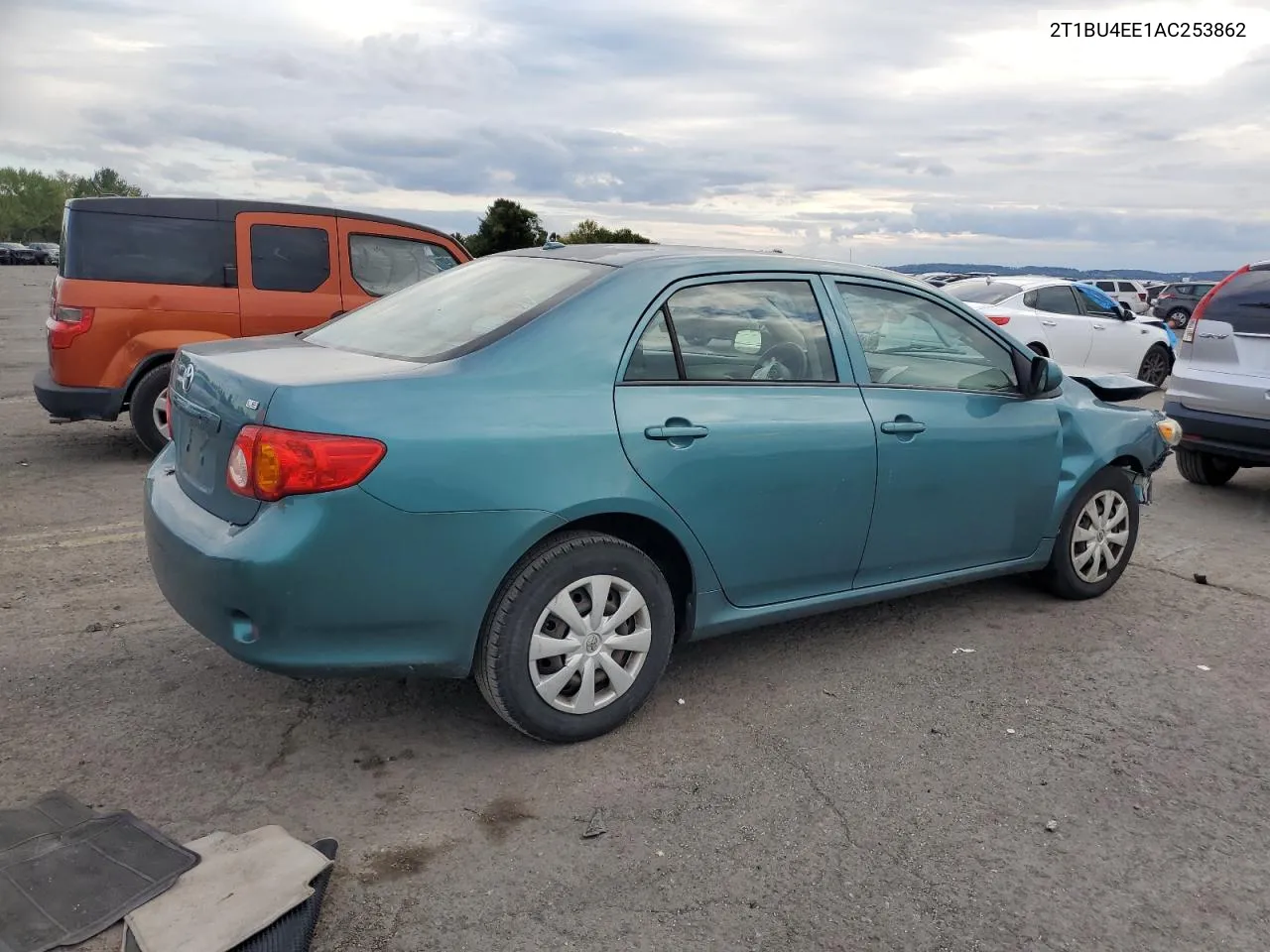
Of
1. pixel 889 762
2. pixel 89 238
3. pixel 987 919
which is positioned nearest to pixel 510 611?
pixel 889 762

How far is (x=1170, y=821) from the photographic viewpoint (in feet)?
10.6

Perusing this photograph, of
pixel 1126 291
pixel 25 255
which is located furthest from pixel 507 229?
pixel 25 255

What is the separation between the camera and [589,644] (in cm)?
350

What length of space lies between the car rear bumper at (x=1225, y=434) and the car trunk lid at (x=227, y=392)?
19.8 feet

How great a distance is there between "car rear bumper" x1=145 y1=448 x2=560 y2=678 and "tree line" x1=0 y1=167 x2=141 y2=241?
144 meters

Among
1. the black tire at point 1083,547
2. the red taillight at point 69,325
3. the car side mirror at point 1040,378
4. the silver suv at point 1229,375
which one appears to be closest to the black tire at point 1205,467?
the silver suv at point 1229,375

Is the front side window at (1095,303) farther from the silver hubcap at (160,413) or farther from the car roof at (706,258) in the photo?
the silver hubcap at (160,413)

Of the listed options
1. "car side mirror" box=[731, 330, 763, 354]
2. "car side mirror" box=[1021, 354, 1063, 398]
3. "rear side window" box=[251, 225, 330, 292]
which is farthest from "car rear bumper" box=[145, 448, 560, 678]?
"rear side window" box=[251, 225, 330, 292]

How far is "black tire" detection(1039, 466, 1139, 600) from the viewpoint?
5031 mm

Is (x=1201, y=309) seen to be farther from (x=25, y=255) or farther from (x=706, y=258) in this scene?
(x=25, y=255)

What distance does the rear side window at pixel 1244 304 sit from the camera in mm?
7191

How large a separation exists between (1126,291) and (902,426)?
34286 mm

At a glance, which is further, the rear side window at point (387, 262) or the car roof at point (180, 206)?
the rear side window at point (387, 262)

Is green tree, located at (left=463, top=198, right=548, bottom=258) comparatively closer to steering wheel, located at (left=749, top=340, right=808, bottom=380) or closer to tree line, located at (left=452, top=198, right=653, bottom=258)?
tree line, located at (left=452, top=198, right=653, bottom=258)
